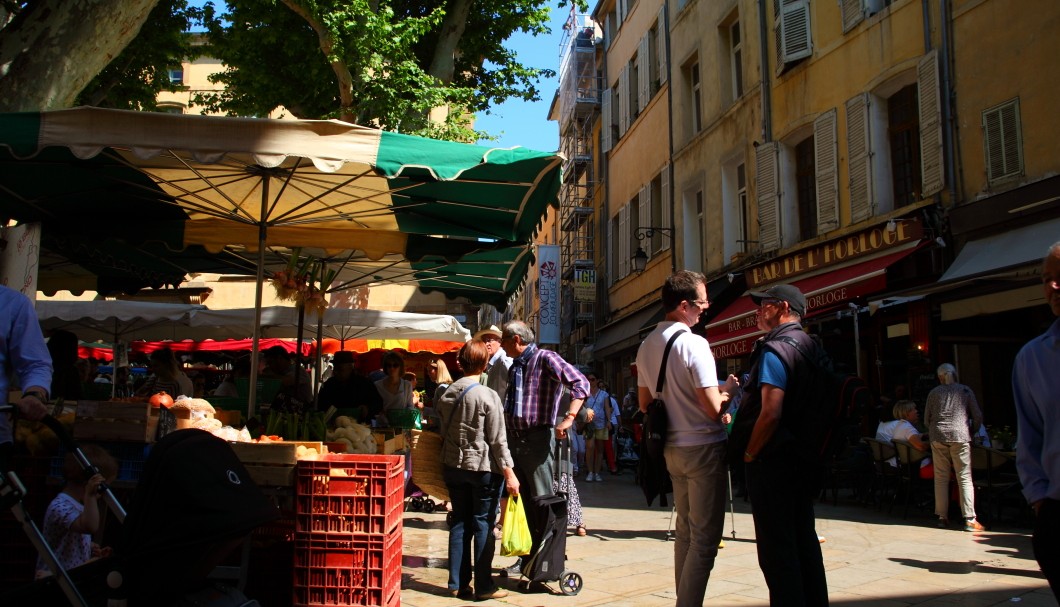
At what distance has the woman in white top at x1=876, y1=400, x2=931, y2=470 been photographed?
9.96m

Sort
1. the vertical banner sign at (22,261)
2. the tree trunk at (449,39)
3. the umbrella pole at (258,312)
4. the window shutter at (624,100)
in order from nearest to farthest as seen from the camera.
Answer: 1. the umbrella pole at (258,312)
2. the vertical banner sign at (22,261)
3. the tree trunk at (449,39)
4. the window shutter at (624,100)

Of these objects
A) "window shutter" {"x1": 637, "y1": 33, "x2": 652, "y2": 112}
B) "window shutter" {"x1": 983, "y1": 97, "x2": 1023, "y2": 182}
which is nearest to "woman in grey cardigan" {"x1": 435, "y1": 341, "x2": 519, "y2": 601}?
"window shutter" {"x1": 983, "y1": 97, "x2": 1023, "y2": 182}

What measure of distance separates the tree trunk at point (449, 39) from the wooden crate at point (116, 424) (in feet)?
41.7

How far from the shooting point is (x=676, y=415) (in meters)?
4.54

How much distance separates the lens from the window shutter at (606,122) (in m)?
28.2

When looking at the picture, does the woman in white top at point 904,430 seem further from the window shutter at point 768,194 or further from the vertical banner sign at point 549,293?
the vertical banner sign at point 549,293

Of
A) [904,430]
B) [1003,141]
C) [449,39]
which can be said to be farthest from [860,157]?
[449,39]

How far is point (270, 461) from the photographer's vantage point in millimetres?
4574

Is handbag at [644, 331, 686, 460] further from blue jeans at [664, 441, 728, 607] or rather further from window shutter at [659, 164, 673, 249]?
window shutter at [659, 164, 673, 249]

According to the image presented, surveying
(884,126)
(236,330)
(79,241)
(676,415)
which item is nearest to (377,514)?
(676,415)

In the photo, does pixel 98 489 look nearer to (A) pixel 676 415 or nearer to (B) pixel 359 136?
(B) pixel 359 136

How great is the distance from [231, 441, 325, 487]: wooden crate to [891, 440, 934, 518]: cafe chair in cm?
790

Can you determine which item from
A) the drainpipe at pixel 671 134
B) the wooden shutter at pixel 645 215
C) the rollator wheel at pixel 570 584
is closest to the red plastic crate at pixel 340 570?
the rollator wheel at pixel 570 584

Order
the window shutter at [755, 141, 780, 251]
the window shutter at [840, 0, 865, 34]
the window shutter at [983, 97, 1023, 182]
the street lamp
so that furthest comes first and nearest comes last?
the street lamp, the window shutter at [755, 141, 780, 251], the window shutter at [840, 0, 865, 34], the window shutter at [983, 97, 1023, 182]
